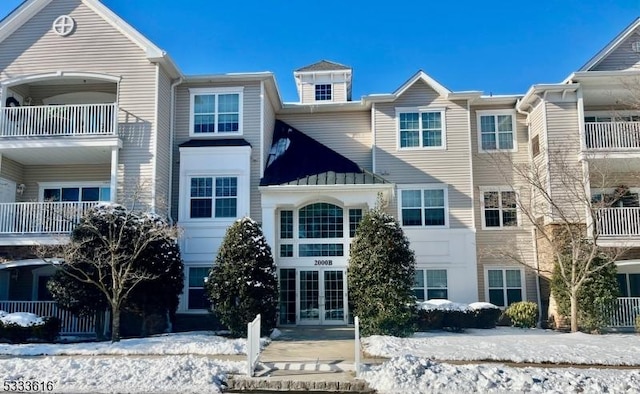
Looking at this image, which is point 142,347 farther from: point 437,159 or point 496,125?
point 496,125

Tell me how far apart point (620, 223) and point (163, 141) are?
54.2 feet

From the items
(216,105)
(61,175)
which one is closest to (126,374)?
(216,105)

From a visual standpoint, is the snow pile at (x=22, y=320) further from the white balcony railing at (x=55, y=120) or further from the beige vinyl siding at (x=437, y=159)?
the beige vinyl siding at (x=437, y=159)

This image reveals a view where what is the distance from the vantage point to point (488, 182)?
68.5 ft

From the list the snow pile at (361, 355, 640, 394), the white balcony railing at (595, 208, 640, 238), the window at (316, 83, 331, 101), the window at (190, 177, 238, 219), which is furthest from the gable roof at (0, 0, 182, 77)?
the white balcony railing at (595, 208, 640, 238)

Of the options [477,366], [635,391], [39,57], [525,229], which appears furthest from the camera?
[525,229]

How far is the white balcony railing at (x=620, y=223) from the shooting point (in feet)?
60.3

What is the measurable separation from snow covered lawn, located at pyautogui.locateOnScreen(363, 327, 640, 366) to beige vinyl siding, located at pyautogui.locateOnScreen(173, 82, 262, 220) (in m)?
7.26

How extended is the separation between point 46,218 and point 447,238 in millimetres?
14140

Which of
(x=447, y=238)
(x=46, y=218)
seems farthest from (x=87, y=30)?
(x=447, y=238)

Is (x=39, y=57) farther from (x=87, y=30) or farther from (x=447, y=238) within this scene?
(x=447, y=238)

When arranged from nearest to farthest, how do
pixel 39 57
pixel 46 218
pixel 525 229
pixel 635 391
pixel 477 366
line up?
pixel 635 391 → pixel 477 366 → pixel 46 218 → pixel 39 57 → pixel 525 229

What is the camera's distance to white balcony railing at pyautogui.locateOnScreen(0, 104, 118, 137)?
18.4 metres

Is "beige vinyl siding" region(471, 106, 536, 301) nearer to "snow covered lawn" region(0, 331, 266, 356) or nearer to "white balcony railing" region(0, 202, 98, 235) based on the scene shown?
"snow covered lawn" region(0, 331, 266, 356)
